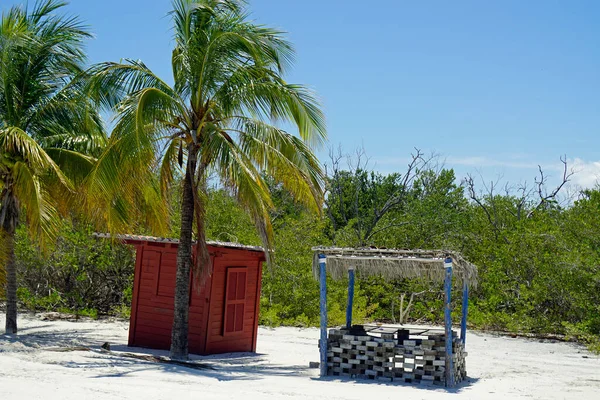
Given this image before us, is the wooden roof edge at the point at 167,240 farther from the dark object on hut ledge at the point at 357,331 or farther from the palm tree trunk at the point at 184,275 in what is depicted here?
the dark object on hut ledge at the point at 357,331

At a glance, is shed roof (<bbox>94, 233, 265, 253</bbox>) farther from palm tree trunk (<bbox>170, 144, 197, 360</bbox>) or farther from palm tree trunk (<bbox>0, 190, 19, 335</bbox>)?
palm tree trunk (<bbox>0, 190, 19, 335</bbox>)

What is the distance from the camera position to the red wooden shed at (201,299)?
12.6 metres

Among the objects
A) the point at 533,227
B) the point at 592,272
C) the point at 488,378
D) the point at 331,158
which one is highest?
the point at 331,158

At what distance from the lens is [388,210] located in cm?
2736

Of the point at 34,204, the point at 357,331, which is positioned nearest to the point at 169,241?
the point at 34,204

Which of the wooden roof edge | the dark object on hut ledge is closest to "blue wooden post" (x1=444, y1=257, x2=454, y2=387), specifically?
the dark object on hut ledge

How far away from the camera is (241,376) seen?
9.97 metres

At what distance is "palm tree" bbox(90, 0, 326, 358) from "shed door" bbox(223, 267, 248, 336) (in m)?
1.52

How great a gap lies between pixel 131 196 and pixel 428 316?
11648mm

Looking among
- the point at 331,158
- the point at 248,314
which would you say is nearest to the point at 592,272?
the point at 248,314

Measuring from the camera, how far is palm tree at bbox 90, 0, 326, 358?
1076 cm

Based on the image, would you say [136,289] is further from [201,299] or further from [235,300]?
[235,300]

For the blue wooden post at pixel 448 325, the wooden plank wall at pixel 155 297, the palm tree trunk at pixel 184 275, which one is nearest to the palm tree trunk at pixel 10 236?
the wooden plank wall at pixel 155 297

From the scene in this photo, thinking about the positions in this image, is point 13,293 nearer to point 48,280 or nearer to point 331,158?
point 48,280
